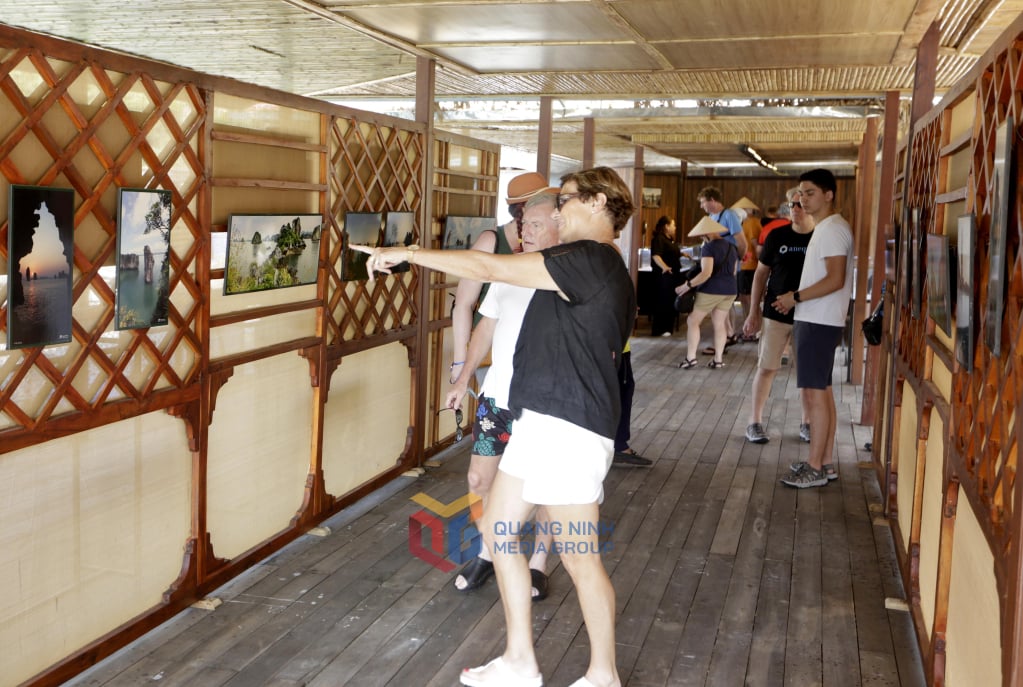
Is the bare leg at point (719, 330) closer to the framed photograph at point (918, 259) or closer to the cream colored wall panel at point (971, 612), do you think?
the framed photograph at point (918, 259)

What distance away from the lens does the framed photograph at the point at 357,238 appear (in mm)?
3957

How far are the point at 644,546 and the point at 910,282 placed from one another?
1406 mm

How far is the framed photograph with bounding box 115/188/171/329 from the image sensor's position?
Answer: 8.49 feet

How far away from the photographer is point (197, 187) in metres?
2.94

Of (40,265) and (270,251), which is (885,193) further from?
(40,265)

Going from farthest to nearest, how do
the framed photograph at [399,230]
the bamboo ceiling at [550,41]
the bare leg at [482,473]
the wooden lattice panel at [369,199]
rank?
the framed photograph at [399,230] < the wooden lattice panel at [369,199] < the bamboo ceiling at [550,41] < the bare leg at [482,473]

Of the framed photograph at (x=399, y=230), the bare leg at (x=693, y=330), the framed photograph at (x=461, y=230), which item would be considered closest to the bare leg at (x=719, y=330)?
the bare leg at (x=693, y=330)

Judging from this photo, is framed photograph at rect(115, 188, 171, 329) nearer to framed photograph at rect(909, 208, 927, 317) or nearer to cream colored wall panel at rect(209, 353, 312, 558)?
cream colored wall panel at rect(209, 353, 312, 558)

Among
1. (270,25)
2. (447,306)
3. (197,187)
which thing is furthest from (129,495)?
(447,306)

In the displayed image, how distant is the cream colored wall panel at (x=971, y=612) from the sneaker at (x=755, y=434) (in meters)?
3.11

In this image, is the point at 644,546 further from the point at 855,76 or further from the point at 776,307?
the point at 855,76

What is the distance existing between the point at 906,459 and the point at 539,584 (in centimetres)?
153

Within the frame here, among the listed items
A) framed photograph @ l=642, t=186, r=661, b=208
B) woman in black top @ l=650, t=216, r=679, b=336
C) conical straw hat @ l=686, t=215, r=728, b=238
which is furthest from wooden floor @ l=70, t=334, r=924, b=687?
framed photograph @ l=642, t=186, r=661, b=208

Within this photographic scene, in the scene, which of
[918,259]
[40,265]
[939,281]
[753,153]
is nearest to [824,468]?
[918,259]
